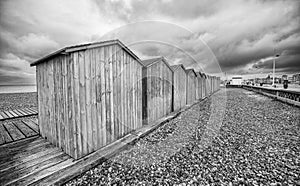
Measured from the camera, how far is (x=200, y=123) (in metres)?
5.95

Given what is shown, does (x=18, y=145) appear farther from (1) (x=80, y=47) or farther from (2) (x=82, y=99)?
(1) (x=80, y=47)

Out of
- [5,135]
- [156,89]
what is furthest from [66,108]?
[156,89]

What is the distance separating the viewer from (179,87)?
8.24 m

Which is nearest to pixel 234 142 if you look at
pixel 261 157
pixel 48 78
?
pixel 261 157

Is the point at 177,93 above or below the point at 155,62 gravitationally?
below

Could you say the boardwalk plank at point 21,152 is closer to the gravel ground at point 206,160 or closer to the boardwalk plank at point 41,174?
the boardwalk plank at point 41,174

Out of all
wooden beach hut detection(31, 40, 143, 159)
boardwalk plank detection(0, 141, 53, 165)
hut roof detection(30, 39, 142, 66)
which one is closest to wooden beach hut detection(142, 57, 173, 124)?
wooden beach hut detection(31, 40, 143, 159)

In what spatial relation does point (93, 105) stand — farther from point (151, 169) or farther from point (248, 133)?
point (248, 133)

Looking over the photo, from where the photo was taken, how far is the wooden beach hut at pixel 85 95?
283 cm

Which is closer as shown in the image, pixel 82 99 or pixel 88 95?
pixel 82 99

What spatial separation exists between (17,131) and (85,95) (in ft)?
11.3

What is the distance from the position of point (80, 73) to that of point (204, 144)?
3.92 meters

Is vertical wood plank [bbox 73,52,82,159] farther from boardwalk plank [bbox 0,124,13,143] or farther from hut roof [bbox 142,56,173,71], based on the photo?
hut roof [bbox 142,56,173,71]

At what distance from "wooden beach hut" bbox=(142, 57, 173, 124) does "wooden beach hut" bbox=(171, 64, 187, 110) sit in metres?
0.62
